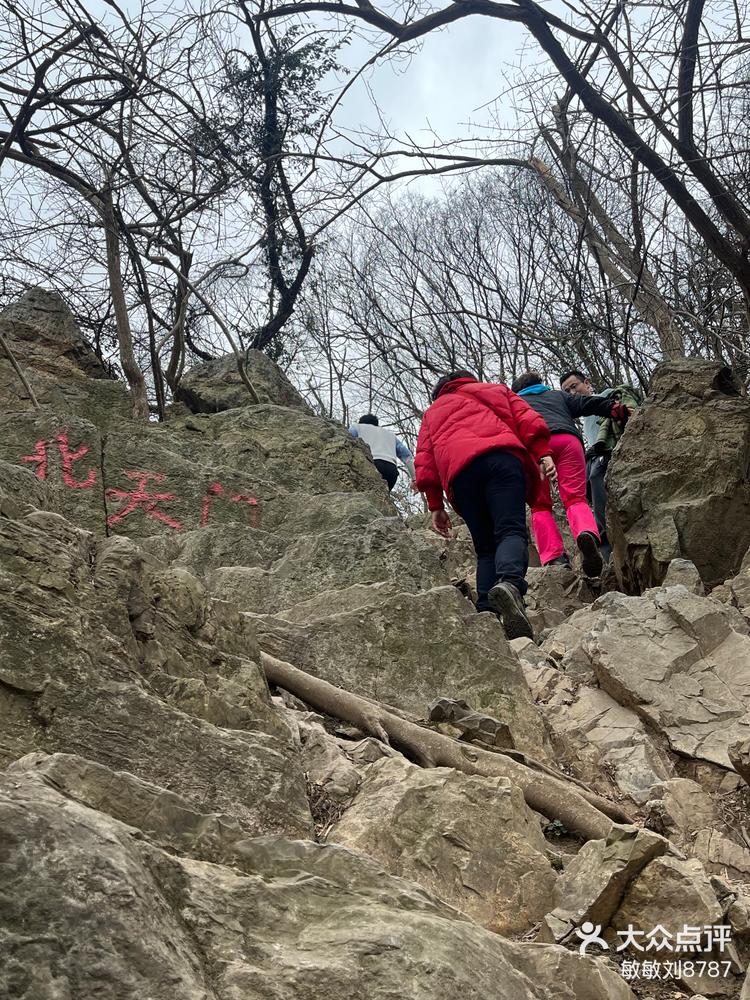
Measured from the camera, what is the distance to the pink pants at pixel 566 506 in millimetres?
6871

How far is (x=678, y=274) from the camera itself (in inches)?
347

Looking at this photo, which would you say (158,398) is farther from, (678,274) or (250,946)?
(250,946)

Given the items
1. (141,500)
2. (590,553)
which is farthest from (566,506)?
(141,500)

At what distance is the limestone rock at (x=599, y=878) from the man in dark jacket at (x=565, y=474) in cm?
366

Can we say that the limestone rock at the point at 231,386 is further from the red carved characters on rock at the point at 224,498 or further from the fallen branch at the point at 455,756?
the fallen branch at the point at 455,756

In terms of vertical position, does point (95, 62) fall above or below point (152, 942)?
above

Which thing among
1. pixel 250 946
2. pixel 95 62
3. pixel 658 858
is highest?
pixel 95 62

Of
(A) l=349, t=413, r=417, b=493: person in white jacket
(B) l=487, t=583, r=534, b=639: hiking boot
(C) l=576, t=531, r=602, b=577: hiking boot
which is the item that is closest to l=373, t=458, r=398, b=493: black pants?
(A) l=349, t=413, r=417, b=493: person in white jacket

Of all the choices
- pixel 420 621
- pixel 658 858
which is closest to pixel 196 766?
pixel 658 858

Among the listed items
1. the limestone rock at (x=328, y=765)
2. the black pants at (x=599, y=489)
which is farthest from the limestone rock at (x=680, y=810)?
the black pants at (x=599, y=489)

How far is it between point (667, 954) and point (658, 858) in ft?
0.85

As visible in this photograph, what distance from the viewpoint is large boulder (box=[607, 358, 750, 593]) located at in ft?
22.9

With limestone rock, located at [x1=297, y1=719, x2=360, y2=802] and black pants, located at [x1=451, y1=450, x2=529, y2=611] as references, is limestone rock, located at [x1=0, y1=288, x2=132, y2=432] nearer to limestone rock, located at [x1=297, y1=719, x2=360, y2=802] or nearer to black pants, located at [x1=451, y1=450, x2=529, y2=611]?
black pants, located at [x1=451, y1=450, x2=529, y2=611]

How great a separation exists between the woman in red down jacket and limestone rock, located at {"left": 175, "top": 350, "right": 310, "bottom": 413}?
5.09 meters
